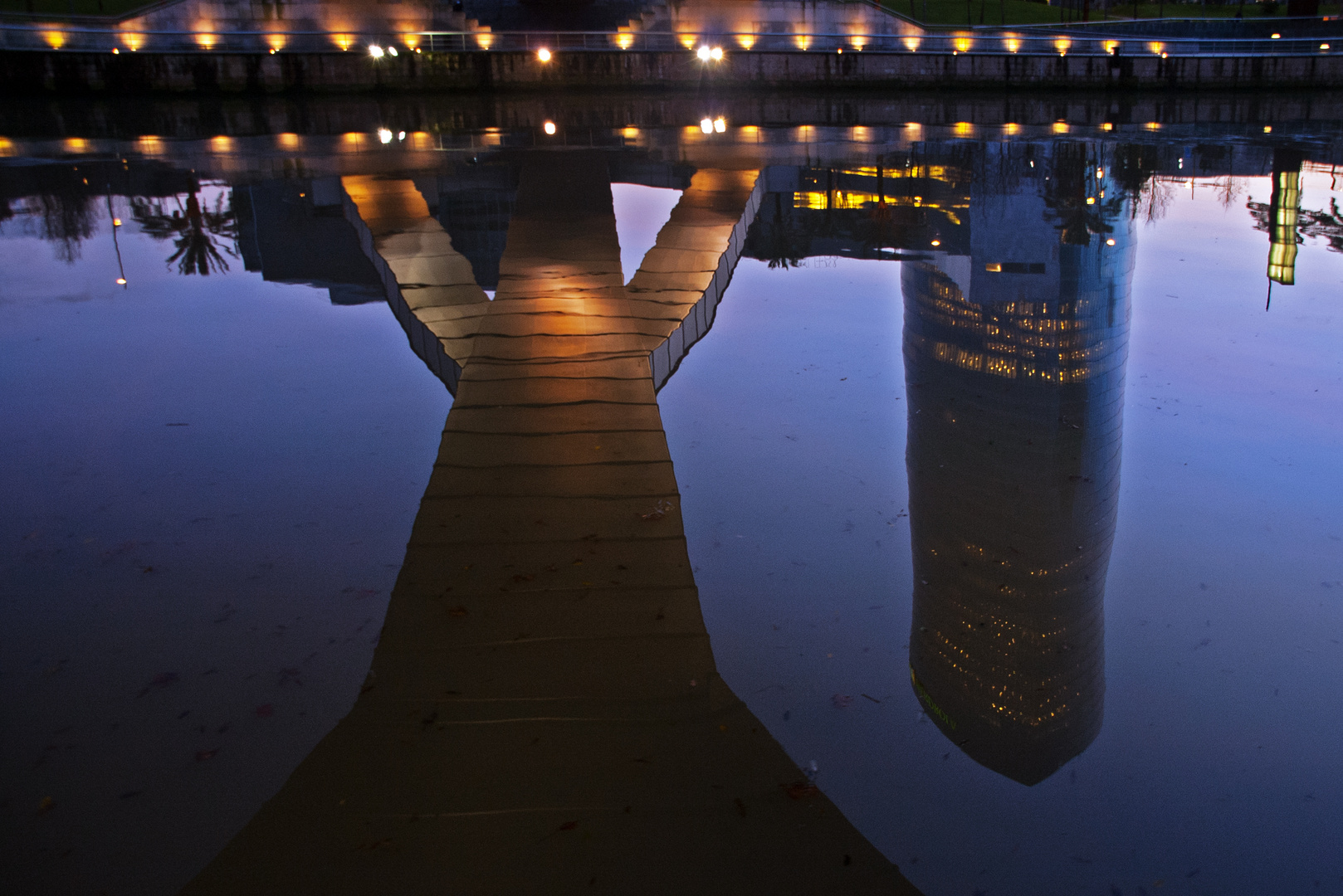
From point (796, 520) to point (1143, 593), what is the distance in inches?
67.0

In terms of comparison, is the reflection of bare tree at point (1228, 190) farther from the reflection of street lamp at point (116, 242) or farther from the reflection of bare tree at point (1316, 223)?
the reflection of street lamp at point (116, 242)

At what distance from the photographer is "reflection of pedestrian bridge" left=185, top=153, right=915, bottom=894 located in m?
2.71

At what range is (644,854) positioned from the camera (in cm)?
273

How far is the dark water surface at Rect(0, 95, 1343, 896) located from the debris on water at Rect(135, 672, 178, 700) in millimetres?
27

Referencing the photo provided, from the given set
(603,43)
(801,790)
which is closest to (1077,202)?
(801,790)

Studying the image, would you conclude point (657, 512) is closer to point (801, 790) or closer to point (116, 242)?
point (801, 790)

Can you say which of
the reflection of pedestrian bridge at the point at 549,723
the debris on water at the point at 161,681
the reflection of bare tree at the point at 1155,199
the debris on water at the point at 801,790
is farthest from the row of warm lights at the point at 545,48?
the debris on water at the point at 801,790

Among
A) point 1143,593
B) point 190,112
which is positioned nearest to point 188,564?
point 1143,593

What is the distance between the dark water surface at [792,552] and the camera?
9.72 ft

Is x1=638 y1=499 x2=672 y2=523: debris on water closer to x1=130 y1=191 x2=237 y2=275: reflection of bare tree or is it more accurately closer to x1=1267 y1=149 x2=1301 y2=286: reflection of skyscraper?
x1=130 y1=191 x2=237 y2=275: reflection of bare tree

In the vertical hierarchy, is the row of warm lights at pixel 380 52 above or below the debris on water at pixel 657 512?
above

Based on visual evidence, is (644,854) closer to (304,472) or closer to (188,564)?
(188,564)

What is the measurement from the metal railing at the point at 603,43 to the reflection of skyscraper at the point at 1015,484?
1167 inches

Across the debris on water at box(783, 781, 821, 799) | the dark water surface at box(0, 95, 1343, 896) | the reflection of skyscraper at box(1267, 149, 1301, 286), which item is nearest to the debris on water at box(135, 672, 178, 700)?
the dark water surface at box(0, 95, 1343, 896)
